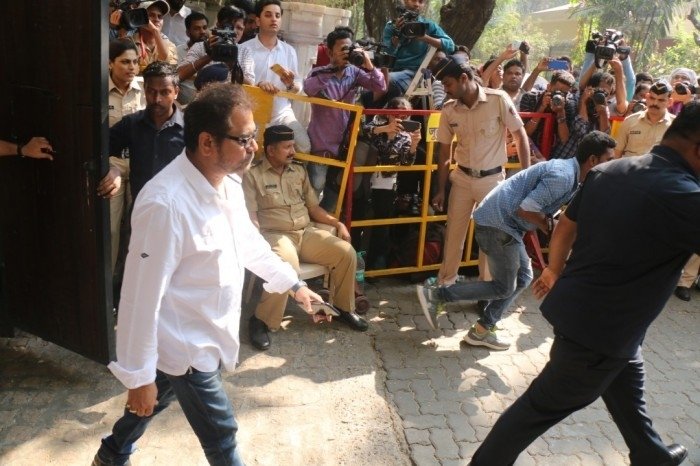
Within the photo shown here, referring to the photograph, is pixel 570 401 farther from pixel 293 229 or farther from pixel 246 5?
pixel 246 5

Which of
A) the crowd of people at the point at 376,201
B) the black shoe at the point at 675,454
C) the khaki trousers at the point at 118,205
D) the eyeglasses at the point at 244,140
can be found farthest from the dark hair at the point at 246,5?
the black shoe at the point at 675,454

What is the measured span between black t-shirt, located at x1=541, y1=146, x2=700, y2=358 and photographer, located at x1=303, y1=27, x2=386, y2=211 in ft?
8.37

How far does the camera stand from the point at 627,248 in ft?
7.67

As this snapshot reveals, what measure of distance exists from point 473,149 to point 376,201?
944 millimetres

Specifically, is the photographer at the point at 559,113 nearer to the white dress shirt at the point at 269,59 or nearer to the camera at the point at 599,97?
the camera at the point at 599,97

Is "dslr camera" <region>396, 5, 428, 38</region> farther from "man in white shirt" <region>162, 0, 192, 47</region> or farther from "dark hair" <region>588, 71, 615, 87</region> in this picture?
"man in white shirt" <region>162, 0, 192, 47</region>

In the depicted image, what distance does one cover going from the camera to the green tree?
3322cm

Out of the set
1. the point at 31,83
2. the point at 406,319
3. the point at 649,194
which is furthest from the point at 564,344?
the point at 31,83

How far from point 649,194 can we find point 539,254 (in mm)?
3167

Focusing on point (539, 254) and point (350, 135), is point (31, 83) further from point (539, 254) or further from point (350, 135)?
point (539, 254)

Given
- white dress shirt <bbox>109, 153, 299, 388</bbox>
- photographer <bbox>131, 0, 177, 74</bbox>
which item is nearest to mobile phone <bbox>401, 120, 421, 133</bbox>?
photographer <bbox>131, 0, 177, 74</bbox>

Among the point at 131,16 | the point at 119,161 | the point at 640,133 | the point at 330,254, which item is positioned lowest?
the point at 330,254

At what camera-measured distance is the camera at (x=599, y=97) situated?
220 inches

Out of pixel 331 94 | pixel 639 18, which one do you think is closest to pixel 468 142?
pixel 331 94
